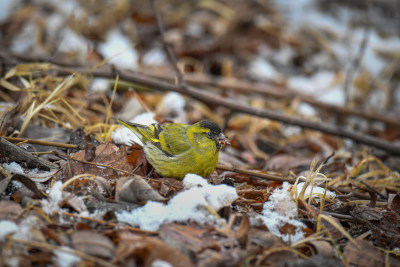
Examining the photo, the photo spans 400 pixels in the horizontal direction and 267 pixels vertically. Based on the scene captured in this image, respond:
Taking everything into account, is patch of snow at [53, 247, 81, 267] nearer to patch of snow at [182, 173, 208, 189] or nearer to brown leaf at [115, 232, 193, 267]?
brown leaf at [115, 232, 193, 267]

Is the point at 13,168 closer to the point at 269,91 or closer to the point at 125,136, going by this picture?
the point at 125,136

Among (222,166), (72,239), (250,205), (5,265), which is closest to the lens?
(5,265)

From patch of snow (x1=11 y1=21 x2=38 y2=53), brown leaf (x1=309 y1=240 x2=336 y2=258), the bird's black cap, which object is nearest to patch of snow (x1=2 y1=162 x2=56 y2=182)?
the bird's black cap

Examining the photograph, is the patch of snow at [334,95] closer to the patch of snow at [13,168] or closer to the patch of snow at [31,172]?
the patch of snow at [31,172]

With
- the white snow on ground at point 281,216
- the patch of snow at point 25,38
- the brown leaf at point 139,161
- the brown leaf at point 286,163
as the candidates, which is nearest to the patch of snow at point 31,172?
the brown leaf at point 139,161

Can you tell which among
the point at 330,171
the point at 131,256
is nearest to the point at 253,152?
the point at 330,171

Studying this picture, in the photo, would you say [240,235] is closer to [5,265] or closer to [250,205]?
[250,205]
